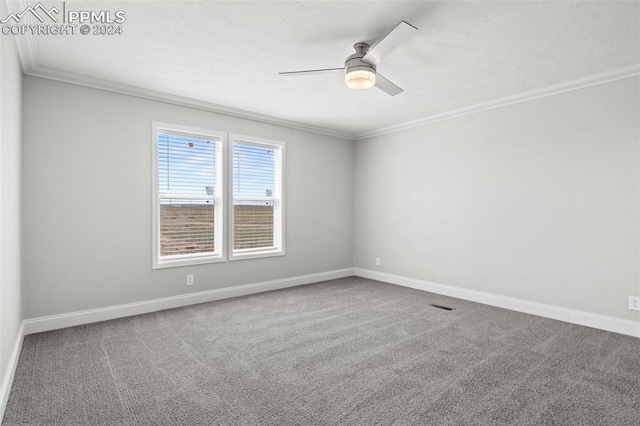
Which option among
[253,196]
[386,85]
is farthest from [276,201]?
[386,85]

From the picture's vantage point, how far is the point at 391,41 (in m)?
2.37

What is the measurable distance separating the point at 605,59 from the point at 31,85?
5.44 m

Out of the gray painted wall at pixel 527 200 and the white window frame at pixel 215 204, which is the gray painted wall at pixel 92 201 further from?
the gray painted wall at pixel 527 200

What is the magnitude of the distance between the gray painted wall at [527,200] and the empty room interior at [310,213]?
0.08ft

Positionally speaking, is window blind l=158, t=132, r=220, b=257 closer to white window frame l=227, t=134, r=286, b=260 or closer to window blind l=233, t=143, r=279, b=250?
window blind l=233, t=143, r=279, b=250

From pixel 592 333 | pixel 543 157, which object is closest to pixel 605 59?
pixel 543 157

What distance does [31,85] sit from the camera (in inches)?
130

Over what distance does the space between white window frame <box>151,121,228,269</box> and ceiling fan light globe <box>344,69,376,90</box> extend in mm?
2420

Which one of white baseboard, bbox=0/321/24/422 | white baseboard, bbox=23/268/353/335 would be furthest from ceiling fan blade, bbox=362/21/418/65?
white baseboard, bbox=23/268/353/335

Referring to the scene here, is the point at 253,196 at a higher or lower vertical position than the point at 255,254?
higher

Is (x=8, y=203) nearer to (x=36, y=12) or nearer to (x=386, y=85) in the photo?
(x=36, y=12)

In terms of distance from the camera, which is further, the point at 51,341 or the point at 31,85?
the point at 31,85

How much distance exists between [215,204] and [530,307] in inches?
164

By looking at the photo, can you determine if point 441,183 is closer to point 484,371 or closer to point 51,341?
point 484,371
